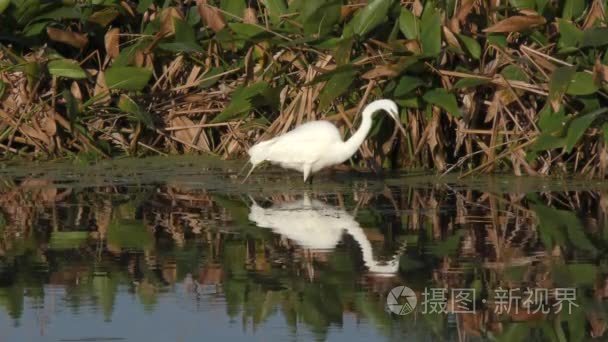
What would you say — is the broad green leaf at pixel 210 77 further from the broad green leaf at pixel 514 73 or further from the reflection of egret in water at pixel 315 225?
the broad green leaf at pixel 514 73

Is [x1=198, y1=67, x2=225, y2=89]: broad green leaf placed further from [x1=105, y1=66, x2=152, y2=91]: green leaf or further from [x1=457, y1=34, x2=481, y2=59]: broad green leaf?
[x1=457, y1=34, x2=481, y2=59]: broad green leaf

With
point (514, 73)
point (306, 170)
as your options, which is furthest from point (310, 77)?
point (514, 73)

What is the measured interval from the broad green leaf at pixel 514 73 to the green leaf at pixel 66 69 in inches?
130

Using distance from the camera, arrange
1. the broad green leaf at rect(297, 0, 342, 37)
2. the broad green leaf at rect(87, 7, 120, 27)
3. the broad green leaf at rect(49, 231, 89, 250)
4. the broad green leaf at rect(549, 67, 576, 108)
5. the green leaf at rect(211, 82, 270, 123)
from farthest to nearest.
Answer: the broad green leaf at rect(87, 7, 120, 27)
the green leaf at rect(211, 82, 270, 123)
the broad green leaf at rect(297, 0, 342, 37)
the broad green leaf at rect(549, 67, 576, 108)
the broad green leaf at rect(49, 231, 89, 250)

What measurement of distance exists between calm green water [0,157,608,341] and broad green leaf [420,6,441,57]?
2.94 ft

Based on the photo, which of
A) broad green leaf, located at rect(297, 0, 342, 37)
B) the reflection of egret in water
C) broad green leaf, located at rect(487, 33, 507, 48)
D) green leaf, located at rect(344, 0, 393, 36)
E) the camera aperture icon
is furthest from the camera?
broad green leaf, located at rect(297, 0, 342, 37)

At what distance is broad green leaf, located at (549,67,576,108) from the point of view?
30.8 feet


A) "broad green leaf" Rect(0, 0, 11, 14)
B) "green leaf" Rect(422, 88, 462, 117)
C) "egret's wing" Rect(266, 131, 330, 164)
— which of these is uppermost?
"broad green leaf" Rect(0, 0, 11, 14)

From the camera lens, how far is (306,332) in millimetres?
5508

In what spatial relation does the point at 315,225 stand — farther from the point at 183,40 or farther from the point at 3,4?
the point at 3,4

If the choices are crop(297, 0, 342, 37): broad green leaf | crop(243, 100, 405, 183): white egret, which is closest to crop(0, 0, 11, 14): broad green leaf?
crop(297, 0, 342, 37): broad green leaf

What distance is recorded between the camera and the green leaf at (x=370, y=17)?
10.2 m

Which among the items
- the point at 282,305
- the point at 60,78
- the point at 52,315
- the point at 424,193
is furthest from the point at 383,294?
the point at 60,78

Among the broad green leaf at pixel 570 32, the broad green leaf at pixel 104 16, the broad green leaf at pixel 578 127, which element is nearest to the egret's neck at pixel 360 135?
the broad green leaf at pixel 578 127
